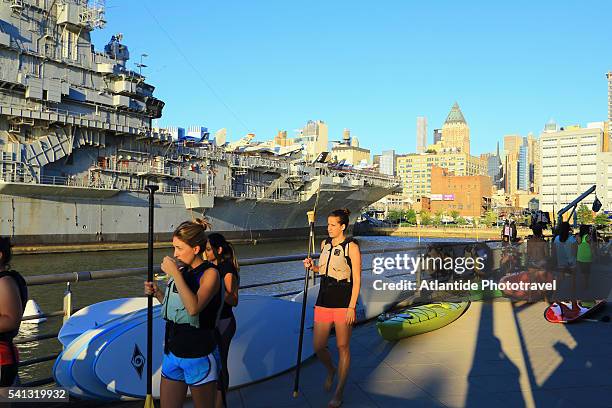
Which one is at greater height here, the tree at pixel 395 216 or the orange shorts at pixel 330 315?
the orange shorts at pixel 330 315

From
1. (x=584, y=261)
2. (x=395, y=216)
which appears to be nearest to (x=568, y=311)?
(x=584, y=261)

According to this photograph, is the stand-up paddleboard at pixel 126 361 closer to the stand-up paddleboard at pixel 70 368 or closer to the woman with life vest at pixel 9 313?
the stand-up paddleboard at pixel 70 368

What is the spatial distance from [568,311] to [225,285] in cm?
625

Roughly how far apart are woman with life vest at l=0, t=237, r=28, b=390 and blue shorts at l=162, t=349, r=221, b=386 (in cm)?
97

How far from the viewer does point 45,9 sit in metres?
41.6

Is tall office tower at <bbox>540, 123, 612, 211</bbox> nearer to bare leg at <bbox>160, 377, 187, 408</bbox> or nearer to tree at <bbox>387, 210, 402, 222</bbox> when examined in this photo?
tree at <bbox>387, 210, 402, 222</bbox>

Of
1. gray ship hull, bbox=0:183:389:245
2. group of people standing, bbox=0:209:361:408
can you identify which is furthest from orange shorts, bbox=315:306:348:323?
gray ship hull, bbox=0:183:389:245

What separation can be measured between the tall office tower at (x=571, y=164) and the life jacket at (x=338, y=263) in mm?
124309

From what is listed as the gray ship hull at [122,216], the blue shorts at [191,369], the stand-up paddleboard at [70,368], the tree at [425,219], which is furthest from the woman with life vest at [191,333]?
the tree at [425,219]

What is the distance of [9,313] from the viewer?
317cm

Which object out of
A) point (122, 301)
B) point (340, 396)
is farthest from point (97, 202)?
point (340, 396)

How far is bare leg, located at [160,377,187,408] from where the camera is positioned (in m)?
3.24

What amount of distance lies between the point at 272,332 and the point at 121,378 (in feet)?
5.75

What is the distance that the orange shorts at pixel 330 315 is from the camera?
15.2ft
